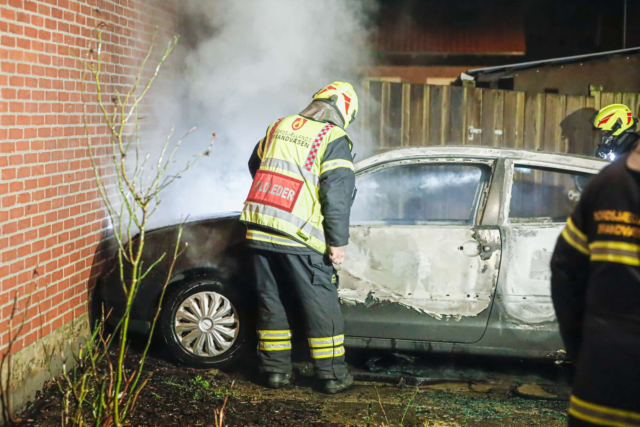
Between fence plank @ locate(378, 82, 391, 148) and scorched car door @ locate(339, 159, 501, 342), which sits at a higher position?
fence plank @ locate(378, 82, 391, 148)

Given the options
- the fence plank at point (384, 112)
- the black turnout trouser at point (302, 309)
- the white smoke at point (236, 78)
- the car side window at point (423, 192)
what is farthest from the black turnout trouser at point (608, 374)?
the fence plank at point (384, 112)

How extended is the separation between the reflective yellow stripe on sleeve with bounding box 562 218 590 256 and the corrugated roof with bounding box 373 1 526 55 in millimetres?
11820

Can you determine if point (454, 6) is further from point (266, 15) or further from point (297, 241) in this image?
point (297, 241)

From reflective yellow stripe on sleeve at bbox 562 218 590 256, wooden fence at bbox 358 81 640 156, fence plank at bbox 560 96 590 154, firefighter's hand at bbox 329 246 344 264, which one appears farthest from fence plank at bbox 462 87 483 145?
reflective yellow stripe on sleeve at bbox 562 218 590 256

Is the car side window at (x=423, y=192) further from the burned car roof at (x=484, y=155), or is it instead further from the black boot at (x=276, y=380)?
the black boot at (x=276, y=380)

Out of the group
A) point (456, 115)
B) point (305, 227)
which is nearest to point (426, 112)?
point (456, 115)

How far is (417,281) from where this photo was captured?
4.94 m

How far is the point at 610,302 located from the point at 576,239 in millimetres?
258

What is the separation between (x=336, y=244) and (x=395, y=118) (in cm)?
472

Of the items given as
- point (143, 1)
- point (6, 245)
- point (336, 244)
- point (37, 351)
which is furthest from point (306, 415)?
point (143, 1)

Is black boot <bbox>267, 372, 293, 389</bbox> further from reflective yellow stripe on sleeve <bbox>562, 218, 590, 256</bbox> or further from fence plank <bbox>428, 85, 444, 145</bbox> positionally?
fence plank <bbox>428, 85, 444, 145</bbox>

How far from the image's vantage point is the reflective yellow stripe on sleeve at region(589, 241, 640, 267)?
220cm

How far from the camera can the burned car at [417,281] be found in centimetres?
488

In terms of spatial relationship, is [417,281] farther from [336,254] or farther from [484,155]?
[484,155]
